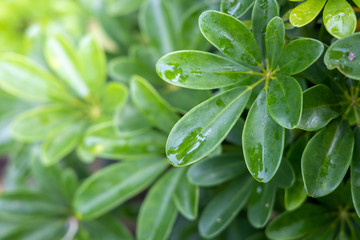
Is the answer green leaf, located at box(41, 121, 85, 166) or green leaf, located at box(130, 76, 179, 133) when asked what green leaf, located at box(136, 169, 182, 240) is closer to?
green leaf, located at box(130, 76, 179, 133)

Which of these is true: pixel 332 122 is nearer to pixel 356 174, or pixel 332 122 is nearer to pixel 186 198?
pixel 356 174

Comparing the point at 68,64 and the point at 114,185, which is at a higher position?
the point at 68,64

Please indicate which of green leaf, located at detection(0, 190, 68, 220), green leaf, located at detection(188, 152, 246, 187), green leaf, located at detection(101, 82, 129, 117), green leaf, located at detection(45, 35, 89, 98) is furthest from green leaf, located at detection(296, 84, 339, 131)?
green leaf, located at detection(0, 190, 68, 220)

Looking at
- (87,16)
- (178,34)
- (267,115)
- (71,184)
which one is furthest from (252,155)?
(87,16)

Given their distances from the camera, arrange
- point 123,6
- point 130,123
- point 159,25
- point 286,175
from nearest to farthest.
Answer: point 286,175, point 130,123, point 159,25, point 123,6

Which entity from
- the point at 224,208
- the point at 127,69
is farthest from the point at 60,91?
the point at 224,208

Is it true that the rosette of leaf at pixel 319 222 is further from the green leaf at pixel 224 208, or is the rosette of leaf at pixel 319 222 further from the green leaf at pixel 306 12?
the green leaf at pixel 306 12
